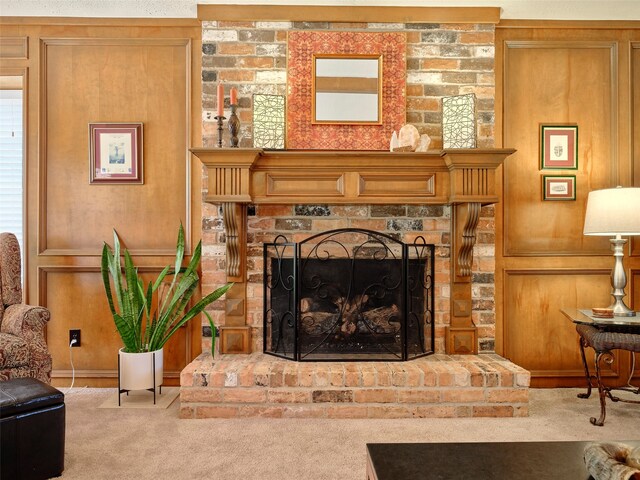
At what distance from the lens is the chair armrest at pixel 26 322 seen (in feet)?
7.63

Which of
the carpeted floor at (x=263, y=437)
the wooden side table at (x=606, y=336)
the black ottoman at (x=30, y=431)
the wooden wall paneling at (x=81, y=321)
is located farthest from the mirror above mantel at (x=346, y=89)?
the black ottoman at (x=30, y=431)

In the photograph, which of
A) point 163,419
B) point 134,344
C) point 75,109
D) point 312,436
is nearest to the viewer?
point 312,436

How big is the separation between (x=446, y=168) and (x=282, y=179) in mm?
1025

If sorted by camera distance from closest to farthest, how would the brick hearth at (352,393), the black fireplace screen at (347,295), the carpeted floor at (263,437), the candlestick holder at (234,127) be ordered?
the carpeted floor at (263,437)
the brick hearth at (352,393)
the candlestick holder at (234,127)
the black fireplace screen at (347,295)

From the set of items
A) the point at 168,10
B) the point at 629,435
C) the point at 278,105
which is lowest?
the point at 629,435

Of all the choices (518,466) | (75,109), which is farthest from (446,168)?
(75,109)

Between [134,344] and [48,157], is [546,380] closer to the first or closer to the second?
[134,344]

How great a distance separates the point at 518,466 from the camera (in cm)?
116

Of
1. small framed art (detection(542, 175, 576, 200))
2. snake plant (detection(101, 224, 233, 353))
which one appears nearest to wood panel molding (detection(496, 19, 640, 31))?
small framed art (detection(542, 175, 576, 200))

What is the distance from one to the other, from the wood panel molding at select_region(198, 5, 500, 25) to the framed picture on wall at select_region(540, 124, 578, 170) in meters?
0.83

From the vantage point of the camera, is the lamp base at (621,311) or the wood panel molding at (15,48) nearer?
the lamp base at (621,311)

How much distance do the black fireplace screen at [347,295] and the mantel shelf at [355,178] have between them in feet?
1.00

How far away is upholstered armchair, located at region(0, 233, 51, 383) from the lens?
7.13ft

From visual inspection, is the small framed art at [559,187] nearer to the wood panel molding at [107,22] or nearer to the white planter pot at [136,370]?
the wood panel molding at [107,22]
